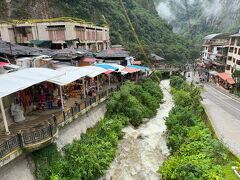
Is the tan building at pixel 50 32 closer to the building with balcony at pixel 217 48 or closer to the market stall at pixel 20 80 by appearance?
the market stall at pixel 20 80

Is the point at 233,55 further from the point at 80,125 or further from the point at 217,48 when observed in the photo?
the point at 80,125

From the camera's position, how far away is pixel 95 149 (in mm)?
15773

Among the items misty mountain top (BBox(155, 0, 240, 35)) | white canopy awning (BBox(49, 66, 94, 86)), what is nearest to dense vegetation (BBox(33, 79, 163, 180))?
white canopy awning (BBox(49, 66, 94, 86))

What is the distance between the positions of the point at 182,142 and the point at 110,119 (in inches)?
289

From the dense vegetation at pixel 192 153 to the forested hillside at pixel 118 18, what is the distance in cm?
2118

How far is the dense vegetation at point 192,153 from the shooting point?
44.0 ft

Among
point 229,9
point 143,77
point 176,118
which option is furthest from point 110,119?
point 229,9

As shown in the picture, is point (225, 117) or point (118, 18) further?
point (118, 18)

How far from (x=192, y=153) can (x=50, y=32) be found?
34259 millimetres

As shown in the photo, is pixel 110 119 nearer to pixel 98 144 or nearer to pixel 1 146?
pixel 98 144

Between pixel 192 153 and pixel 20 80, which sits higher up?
pixel 20 80

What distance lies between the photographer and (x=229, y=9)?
11606cm

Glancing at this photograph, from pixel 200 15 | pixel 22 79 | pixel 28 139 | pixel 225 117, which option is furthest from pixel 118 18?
pixel 200 15

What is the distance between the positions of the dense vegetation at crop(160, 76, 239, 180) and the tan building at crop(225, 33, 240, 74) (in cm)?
3078
